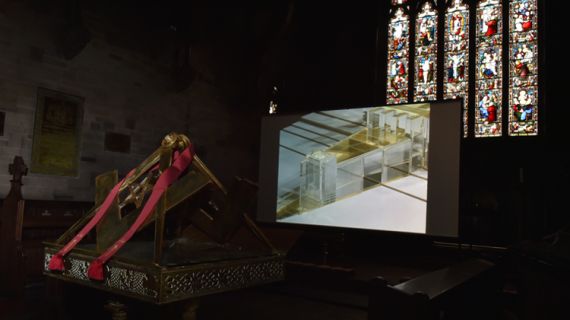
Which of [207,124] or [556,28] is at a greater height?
[556,28]

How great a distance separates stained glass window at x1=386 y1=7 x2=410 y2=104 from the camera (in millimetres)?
7539

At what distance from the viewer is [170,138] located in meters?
1.12

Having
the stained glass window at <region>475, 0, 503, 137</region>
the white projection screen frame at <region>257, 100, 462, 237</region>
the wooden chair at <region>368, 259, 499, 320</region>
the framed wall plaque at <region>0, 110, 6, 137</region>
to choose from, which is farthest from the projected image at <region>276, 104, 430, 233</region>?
the stained glass window at <region>475, 0, 503, 137</region>

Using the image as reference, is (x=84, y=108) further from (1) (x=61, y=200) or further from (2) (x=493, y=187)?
(2) (x=493, y=187)

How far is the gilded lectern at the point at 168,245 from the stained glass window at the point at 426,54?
6544 millimetres

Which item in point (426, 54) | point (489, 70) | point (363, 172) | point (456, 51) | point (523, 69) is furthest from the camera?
point (426, 54)

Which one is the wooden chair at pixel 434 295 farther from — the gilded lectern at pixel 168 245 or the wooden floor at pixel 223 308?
the wooden floor at pixel 223 308

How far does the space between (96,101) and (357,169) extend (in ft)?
10.6

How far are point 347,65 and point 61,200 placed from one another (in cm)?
515

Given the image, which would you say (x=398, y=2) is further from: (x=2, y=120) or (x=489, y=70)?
(x=2, y=120)

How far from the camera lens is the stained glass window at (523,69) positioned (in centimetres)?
648

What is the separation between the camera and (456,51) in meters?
7.12

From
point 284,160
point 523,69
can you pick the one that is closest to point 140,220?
point 284,160

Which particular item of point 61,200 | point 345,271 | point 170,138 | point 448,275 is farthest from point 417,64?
point 170,138
